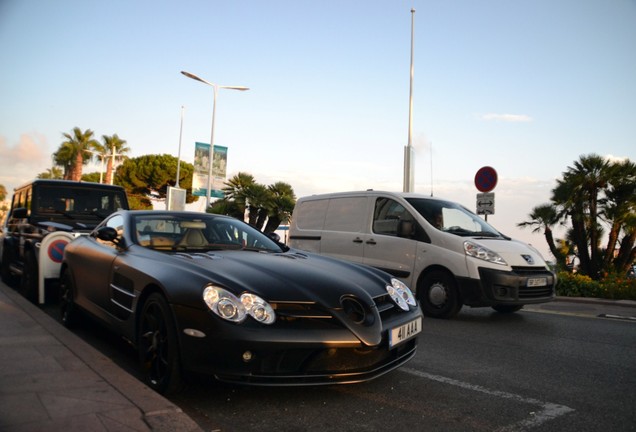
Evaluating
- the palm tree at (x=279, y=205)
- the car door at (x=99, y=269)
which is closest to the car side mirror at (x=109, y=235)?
the car door at (x=99, y=269)

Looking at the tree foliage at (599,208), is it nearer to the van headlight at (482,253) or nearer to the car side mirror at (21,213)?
the van headlight at (482,253)

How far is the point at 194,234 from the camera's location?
16.3 feet

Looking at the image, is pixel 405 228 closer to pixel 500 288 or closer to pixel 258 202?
pixel 500 288

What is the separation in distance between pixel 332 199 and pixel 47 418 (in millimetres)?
6747

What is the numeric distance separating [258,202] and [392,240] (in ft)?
87.6

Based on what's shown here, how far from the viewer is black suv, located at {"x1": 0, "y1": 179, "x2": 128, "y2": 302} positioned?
7.55 metres

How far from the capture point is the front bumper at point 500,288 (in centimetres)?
714

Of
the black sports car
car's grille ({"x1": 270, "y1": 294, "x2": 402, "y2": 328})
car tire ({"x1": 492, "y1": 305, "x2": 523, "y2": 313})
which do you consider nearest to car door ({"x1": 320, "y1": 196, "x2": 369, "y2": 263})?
car tire ({"x1": 492, "y1": 305, "x2": 523, "y2": 313})

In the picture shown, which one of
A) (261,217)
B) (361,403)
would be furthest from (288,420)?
(261,217)

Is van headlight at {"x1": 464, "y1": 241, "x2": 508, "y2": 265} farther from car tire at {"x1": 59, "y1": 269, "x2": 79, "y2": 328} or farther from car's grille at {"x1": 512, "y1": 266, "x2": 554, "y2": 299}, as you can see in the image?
car tire at {"x1": 59, "y1": 269, "x2": 79, "y2": 328}

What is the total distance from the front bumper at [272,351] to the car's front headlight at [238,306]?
0.05m

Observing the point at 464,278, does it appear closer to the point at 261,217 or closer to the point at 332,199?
the point at 332,199

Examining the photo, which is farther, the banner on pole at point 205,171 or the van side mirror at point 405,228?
the banner on pole at point 205,171

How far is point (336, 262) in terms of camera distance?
15.4 feet
